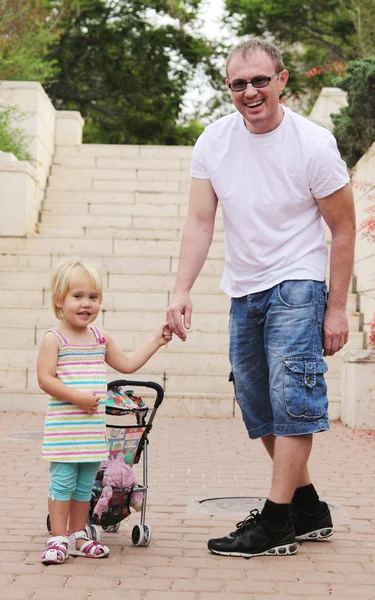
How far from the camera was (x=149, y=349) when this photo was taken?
4.25m

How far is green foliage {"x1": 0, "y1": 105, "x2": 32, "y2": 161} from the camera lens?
14872 mm

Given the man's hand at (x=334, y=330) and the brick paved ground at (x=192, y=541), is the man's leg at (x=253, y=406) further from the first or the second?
the man's hand at (x=334, y=330)

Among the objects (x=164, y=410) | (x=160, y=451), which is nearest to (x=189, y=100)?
(x=164, y=410)

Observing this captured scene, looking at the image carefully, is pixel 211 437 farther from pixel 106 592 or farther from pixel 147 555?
pixel 106 592

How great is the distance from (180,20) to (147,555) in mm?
21517

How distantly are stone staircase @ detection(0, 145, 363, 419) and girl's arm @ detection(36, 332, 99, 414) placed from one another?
5482mm

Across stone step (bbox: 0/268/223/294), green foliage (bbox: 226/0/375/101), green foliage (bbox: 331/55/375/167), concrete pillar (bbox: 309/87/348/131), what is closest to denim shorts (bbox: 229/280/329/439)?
stone step (bbox: 0/268/223/294)

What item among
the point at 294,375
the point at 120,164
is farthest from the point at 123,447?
the point at 120,164

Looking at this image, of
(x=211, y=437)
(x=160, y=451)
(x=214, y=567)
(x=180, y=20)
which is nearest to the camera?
(x=214, y=567)

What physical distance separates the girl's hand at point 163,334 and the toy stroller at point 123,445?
0.73 feet

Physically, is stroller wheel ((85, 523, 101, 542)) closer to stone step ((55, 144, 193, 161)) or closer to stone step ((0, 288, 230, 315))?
stone step ((0, 288, 230, 315))

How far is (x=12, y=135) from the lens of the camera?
601 inches

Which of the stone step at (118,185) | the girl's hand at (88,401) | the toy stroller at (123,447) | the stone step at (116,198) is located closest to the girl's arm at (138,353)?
the toy stroller at (123,447)

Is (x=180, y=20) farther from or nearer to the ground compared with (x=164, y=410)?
farther from the ground
